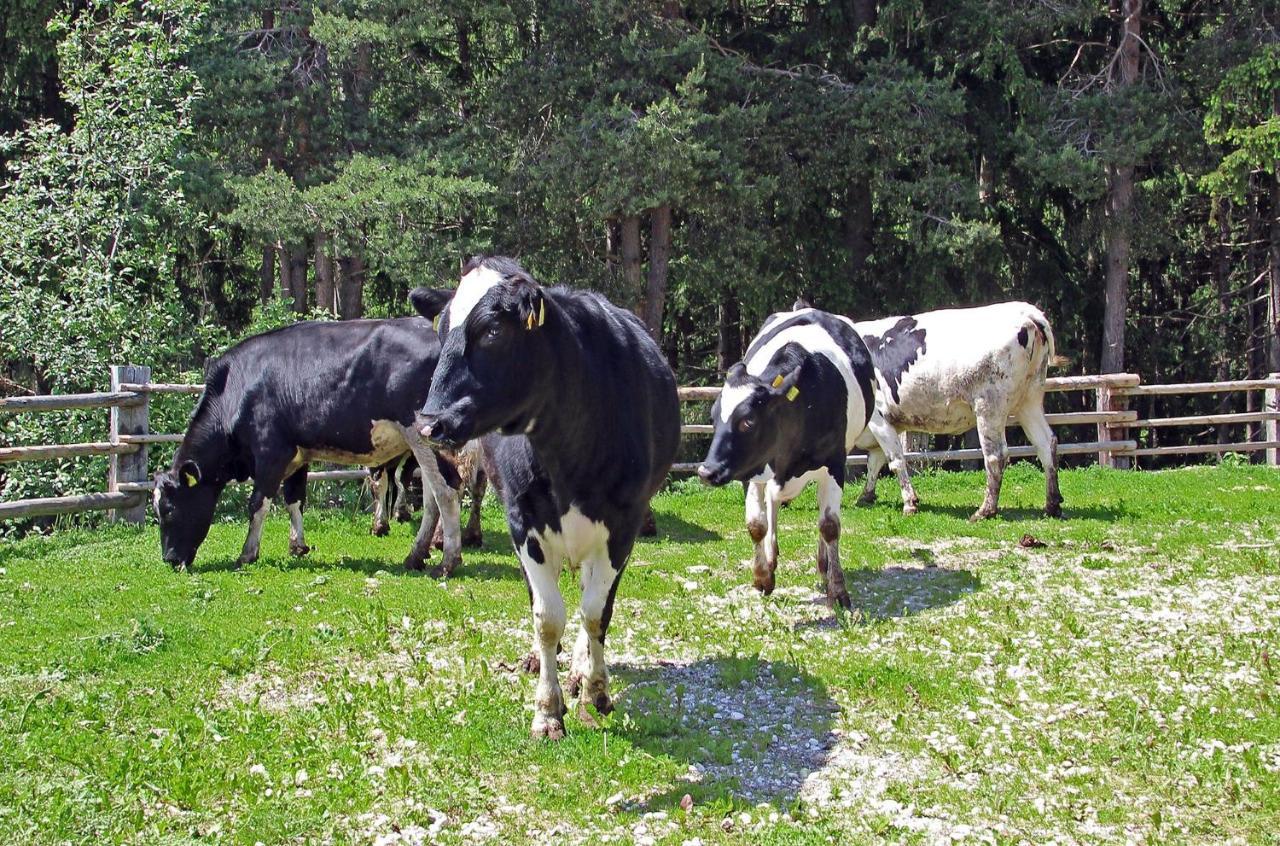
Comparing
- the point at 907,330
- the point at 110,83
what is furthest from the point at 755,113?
the point at 110,83

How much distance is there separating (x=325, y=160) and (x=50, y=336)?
18.2 ft

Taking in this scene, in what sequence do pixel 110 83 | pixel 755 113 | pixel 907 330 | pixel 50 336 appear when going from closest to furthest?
pixel 907 330 → pixel 50 336 → pixel 110 83 → pixel 755 113

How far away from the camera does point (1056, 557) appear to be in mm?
10070

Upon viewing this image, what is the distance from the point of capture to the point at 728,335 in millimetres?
26891

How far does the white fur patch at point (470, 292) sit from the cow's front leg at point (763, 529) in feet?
12.8

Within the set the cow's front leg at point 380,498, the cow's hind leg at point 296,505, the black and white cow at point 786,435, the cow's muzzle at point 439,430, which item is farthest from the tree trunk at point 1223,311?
the cow's muzzle at point 439,430

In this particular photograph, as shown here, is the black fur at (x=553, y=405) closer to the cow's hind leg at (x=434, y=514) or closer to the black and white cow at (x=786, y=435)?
the black and white cow at (x=786, y=435)

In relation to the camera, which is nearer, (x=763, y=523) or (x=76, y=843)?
(x=76, y=843)

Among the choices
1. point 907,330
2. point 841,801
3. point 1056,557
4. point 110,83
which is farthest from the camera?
point 110,83

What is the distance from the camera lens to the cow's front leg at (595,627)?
18.9 feet

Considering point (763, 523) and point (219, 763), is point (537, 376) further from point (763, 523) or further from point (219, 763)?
point (763, 523)

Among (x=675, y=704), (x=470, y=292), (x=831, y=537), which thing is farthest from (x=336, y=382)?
(x=470, y=292)

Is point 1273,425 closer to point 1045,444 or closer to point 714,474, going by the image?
point 1045,444

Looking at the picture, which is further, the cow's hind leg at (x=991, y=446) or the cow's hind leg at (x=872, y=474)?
the cow's hind leg at (x=872, y=474)
